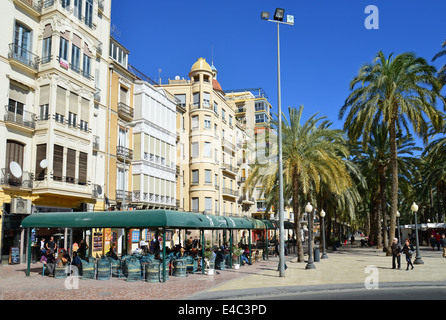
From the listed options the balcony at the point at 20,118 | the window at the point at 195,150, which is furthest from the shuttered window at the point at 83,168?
the window at the point at 195,150

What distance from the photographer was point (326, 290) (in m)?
14.8

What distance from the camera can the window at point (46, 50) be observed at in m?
26.6

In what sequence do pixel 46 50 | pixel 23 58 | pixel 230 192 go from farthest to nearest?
pixel 230 192 → pixel 46 50 → pixel 23 58

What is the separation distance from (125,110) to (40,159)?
10.7m

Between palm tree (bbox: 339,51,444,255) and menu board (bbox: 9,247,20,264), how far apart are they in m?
25.4

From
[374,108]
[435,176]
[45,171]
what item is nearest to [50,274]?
[45,171]

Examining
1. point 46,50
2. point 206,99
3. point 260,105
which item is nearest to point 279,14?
point 46,50

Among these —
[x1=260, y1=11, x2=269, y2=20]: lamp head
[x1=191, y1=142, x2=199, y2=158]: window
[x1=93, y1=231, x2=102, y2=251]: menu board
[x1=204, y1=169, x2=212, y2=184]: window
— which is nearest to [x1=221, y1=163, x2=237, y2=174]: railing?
[x1=204, y1=169, x2=212, y2=184]: window

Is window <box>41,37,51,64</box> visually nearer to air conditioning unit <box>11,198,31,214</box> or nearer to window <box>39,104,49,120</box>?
window <box>39,104,49,120</box>

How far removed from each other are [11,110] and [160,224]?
15025 millimetres

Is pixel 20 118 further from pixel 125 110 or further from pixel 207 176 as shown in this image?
pixel 207 176

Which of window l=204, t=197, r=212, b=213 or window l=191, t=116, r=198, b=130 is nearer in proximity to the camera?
window l=204, t=197, r=212, b=213

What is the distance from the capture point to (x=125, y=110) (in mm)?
35188

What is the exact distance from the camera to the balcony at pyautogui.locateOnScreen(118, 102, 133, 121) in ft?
114
